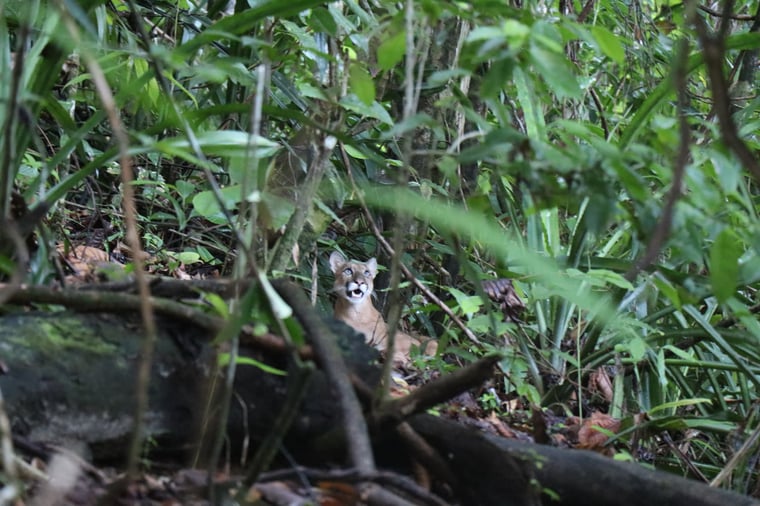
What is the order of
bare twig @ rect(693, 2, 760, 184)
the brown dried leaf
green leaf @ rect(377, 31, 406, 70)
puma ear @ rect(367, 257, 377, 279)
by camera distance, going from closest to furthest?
bare twig @ rect(693, 2, 760, 184) < green leaf @ rect(377, 31, 406, 70) < the brown dried leaf < puma ear @ rect(367, 257, 377, 279)

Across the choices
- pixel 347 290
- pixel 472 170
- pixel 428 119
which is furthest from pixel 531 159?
pixel 347 290

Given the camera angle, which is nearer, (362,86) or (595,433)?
(362,86)

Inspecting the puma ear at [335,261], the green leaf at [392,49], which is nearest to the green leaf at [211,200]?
the green leaf at [392,49]

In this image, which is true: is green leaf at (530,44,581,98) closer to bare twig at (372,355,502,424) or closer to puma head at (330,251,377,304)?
bare twig at (372,355,502,424)

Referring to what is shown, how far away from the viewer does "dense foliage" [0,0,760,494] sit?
3.67 ft

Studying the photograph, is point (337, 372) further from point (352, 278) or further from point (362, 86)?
point (352, 278)

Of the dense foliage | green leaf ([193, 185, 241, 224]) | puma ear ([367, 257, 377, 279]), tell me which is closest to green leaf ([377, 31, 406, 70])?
the dense foliage

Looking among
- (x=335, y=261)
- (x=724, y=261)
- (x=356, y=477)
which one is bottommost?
(x=335, y=261)

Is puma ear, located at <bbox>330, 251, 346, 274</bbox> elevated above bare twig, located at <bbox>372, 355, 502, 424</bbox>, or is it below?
below

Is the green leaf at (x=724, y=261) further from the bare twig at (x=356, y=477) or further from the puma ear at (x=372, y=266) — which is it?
the puma ear at (x=372, y=266)

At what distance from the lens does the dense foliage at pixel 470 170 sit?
112 centimetres

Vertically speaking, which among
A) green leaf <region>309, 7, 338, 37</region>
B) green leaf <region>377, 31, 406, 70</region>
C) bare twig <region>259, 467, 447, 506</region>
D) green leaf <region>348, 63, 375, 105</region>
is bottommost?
bare twig <region>259, 467, 447, 506</region>

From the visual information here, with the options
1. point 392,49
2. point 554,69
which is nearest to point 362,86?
point 392,49

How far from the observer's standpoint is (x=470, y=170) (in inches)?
138
